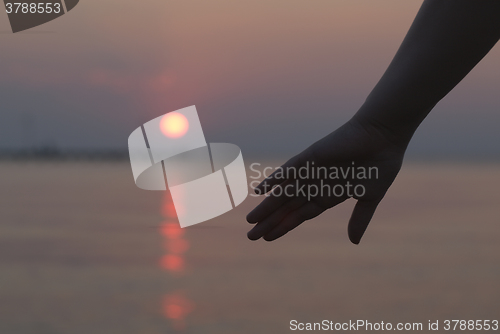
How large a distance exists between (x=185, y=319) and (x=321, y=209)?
1.03m

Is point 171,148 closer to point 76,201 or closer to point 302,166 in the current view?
point 302,166

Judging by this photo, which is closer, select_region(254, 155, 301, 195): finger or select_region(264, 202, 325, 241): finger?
select_region(254, 155, 301, 195): finger

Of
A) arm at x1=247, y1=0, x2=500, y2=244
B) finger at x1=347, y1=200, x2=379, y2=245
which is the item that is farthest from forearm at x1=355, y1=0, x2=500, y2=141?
finger at x1=347, y1=200, x2=379, y2=245

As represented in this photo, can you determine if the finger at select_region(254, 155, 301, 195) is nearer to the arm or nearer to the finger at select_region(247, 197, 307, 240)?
the arm

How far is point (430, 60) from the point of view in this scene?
1.35m

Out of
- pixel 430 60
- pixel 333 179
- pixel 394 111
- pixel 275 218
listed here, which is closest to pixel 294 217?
pixel 275 218

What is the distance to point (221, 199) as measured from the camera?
2.09 m

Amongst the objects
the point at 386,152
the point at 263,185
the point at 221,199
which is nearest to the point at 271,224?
the point at 263,185

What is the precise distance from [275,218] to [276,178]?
16 centimetres

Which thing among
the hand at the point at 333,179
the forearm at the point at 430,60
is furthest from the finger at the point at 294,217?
the forearm at the point at 430,60

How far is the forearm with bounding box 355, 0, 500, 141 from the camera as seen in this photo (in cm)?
128

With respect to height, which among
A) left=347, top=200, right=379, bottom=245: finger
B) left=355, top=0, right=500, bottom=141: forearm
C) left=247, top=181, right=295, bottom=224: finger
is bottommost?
left=347, top=200, right=379, bottom=245: finger

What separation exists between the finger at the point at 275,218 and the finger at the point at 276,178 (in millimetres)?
107

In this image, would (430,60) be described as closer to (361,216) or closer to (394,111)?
(394,111)
